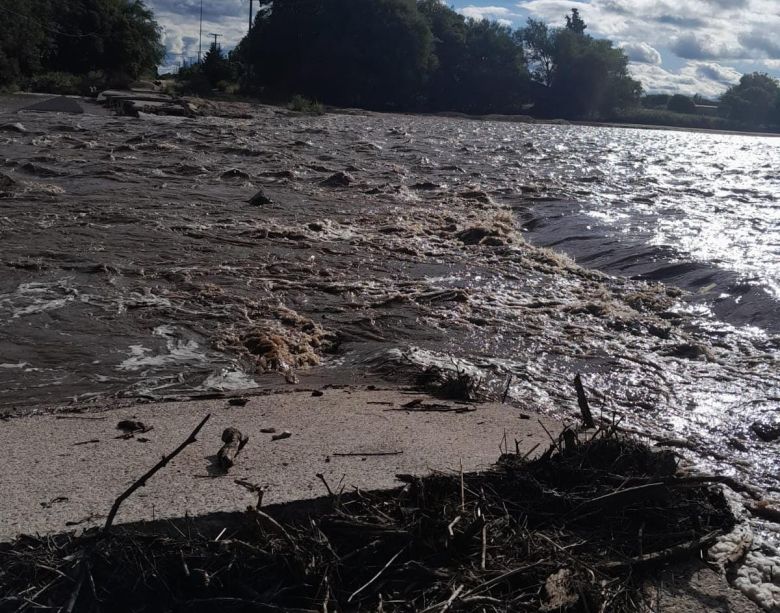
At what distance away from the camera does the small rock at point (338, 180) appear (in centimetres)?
1422

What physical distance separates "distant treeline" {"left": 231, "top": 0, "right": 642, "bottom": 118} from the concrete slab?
182 ft

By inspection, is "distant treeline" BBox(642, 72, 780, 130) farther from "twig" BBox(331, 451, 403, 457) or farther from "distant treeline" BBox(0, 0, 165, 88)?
"twig" BBox(331, 451, 403, 457)

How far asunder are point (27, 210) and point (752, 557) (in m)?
8.83

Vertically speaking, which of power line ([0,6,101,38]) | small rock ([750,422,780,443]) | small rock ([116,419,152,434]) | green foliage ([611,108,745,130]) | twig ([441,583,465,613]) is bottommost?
small rock ([750,422,780,443])

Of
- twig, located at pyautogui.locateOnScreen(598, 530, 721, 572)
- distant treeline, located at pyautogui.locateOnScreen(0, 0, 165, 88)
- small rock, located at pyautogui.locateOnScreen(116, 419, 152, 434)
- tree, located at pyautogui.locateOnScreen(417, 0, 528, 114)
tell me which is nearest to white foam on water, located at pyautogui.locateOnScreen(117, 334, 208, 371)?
small rock, located at pyautogui.locateOnScreen(116, 419, 152, 434)

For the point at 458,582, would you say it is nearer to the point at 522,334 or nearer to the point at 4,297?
the point at 522,334

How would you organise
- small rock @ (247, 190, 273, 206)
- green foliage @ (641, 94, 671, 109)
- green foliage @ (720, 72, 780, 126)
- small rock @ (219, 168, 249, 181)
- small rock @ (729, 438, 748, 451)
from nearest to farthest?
small rock @ (729, 438, 748, 451)
small rock @ (247, 190, 273, 206)
small rock @ (219, 168, 249, 181)
green foliage @ (720, 72, 780, 126)
green foliage @ (641, 94, 671, 109)

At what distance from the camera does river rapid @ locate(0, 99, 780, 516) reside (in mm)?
5199

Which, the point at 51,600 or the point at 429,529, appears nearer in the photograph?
the point at 51,600

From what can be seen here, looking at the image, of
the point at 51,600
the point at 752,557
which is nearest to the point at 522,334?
the point at 752,557

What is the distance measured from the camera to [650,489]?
3027 mm

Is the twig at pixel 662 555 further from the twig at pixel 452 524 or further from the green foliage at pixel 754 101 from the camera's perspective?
the green foliage at pixel 754 101

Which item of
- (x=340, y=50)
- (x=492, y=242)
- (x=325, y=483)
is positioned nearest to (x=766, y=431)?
(x=325, y=483)

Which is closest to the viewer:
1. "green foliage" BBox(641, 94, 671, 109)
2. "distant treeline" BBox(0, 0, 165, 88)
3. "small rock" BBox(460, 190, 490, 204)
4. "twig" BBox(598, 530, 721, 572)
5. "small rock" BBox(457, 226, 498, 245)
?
"twig" BBox(598, 530, 721, 572)
